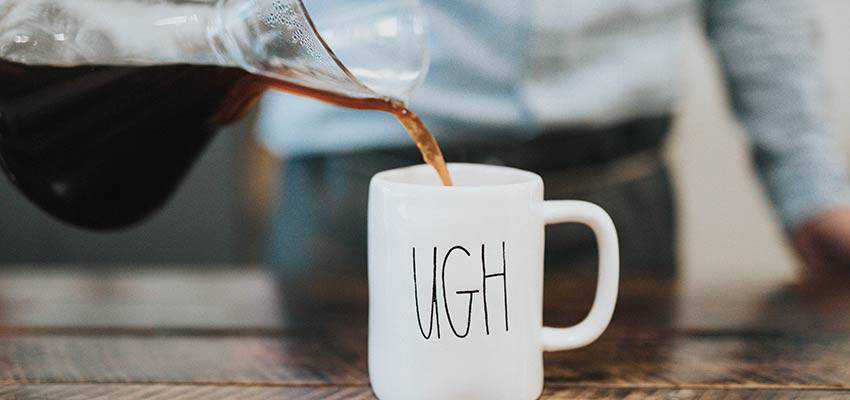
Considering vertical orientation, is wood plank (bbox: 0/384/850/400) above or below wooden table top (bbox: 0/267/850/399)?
below

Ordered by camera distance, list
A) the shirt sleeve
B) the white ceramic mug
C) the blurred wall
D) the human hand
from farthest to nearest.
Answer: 1. the blurred wall
2. the shirt sleeve
3. the human hand
4. the white ceramic mug

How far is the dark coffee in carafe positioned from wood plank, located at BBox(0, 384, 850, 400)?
0.14 meters

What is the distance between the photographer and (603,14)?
39.7 inches

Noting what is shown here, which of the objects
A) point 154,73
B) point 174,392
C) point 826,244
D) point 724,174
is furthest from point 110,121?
point 724,174

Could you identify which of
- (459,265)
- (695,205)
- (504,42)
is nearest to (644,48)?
(504,42)

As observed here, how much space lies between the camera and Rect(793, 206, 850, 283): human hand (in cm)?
99

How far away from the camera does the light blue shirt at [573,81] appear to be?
1.00 m

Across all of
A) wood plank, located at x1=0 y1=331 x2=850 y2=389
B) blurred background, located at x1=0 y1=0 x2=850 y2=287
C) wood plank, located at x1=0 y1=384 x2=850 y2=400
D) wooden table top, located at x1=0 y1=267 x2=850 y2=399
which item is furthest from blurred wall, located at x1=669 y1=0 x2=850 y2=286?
wood plank, located at x1=0 y1=384 x2=850 y2=400

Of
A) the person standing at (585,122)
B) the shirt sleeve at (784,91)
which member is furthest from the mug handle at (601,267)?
the shirt sleeve at (784,91)

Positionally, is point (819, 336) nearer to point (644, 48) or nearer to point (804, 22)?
point (644, 48)

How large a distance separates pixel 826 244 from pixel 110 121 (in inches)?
34.9

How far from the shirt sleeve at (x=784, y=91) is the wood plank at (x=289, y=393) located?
0.57 m

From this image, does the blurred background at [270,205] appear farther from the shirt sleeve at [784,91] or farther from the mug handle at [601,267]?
the mug handle at [601,267]

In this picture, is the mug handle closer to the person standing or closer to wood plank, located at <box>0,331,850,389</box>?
wood plank, located at <box>0,331,850,389</box>
